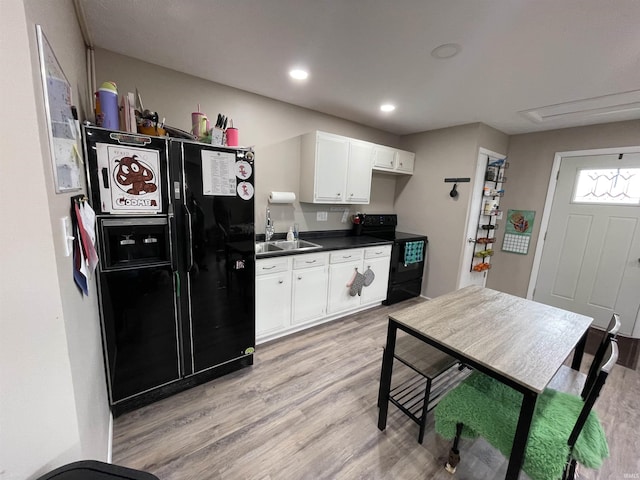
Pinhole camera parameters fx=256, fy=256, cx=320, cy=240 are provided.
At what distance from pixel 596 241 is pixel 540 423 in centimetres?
310

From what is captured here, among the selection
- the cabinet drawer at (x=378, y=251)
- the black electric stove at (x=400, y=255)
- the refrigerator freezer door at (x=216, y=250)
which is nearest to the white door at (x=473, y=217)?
the black electric stove at (x=400, y=255)

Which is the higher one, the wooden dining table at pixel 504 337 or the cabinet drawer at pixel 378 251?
the cabinet drawer at pixel 378 251

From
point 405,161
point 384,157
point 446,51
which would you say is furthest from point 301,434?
point 405,161

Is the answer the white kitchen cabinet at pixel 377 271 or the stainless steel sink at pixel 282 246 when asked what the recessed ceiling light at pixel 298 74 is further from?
the white kitchen cabinet at pixel 377 271

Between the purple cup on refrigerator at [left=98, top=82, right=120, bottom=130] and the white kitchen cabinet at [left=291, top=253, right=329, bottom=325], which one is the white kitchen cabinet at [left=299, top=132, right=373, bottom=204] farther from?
the purple cup on refrigerator at [left=98, top=82, right=120, bottom=130]

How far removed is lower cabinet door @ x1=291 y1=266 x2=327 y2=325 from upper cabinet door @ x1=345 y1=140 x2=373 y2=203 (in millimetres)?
1095

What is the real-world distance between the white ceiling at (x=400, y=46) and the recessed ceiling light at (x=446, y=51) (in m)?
0.04

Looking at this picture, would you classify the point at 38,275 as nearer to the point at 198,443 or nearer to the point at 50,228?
the point at 50,228

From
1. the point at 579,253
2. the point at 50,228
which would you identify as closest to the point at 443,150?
the point at 579,253

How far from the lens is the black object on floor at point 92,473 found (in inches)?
24.3

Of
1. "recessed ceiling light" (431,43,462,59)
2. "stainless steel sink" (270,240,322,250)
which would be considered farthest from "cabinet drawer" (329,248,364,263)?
"recessed ceiling light" (431,43,462,59)

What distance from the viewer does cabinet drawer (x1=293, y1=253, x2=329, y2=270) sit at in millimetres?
2567

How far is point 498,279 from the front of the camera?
391 cm

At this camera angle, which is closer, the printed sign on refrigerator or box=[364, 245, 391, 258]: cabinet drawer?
the printed sign on refrigerator
